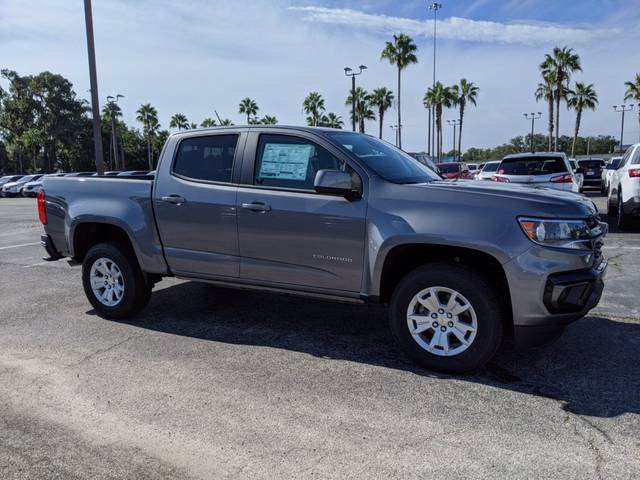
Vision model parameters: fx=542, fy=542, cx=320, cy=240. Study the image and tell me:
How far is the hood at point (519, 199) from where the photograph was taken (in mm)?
3650

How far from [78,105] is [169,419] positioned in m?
76.9

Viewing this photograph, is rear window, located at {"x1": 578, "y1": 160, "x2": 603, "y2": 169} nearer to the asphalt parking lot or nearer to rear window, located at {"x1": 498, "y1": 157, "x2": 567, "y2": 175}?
rear window, located at {"x1": 498, "y1": 157, "x2": 567, "y2": 175}

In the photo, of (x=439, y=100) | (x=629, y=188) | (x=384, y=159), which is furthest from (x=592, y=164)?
(x=439, y=100)

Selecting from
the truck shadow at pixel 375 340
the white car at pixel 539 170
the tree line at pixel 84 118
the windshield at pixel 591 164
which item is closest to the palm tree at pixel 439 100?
the tree line at pixel 84 118

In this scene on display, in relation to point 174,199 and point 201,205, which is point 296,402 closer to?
point 201,205

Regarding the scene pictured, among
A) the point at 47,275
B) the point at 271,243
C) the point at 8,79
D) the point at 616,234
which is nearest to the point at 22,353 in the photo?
the point at 271,243

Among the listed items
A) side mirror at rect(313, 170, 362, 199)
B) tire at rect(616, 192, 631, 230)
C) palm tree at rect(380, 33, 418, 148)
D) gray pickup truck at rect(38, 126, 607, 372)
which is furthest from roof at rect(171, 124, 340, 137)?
palm tree at rect(380, 33, 418, 148)

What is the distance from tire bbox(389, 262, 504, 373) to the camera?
3756 mm

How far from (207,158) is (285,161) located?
33.4 inches

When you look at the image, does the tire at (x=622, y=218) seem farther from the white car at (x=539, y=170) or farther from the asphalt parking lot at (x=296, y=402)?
the asphalt parking lot at (x=296, y=402)

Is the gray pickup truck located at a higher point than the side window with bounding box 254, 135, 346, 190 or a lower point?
lower

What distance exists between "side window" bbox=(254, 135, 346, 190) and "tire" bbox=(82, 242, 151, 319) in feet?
5.47

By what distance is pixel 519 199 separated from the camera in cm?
370

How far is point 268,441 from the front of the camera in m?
3.04
